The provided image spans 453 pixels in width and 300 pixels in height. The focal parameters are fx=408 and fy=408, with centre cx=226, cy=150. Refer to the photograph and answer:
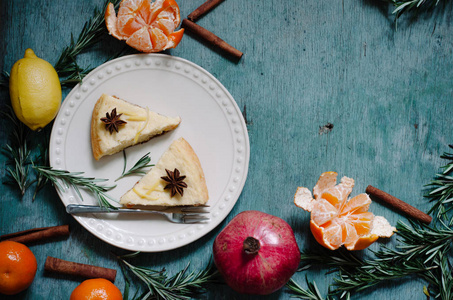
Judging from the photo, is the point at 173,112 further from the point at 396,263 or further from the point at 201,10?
the point at 396,263

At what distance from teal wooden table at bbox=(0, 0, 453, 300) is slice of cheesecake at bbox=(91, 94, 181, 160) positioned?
→ 11.4 inches

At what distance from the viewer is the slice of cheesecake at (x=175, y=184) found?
6.34 feet

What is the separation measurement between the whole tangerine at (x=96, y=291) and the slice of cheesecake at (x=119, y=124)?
0.58 metres

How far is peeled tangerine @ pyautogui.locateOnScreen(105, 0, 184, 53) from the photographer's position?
75.3 inches

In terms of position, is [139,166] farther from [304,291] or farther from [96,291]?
[304,291]

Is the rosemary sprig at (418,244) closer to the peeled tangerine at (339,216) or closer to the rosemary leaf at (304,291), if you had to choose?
the peeled tangerine at (339,216)

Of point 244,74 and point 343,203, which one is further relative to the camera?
point 244,74

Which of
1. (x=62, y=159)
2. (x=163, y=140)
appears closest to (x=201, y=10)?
(x=163, y=140)

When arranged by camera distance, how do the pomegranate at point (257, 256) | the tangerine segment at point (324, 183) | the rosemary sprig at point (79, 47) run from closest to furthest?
the pomegranate at point (257, 256)
the tangerine segment at point (324, 183)
the rosemary sprig at point (79, 47)

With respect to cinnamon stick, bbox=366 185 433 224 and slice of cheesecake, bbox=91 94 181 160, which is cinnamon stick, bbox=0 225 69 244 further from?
cinnamon stick, bbox=366 185 433 224

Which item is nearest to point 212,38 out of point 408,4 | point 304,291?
point 408,4

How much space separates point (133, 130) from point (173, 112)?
0.22 meters

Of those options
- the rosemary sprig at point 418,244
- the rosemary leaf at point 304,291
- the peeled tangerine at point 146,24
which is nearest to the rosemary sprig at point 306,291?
the rosemary leaf at point 304,291

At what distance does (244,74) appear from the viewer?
2.07m
